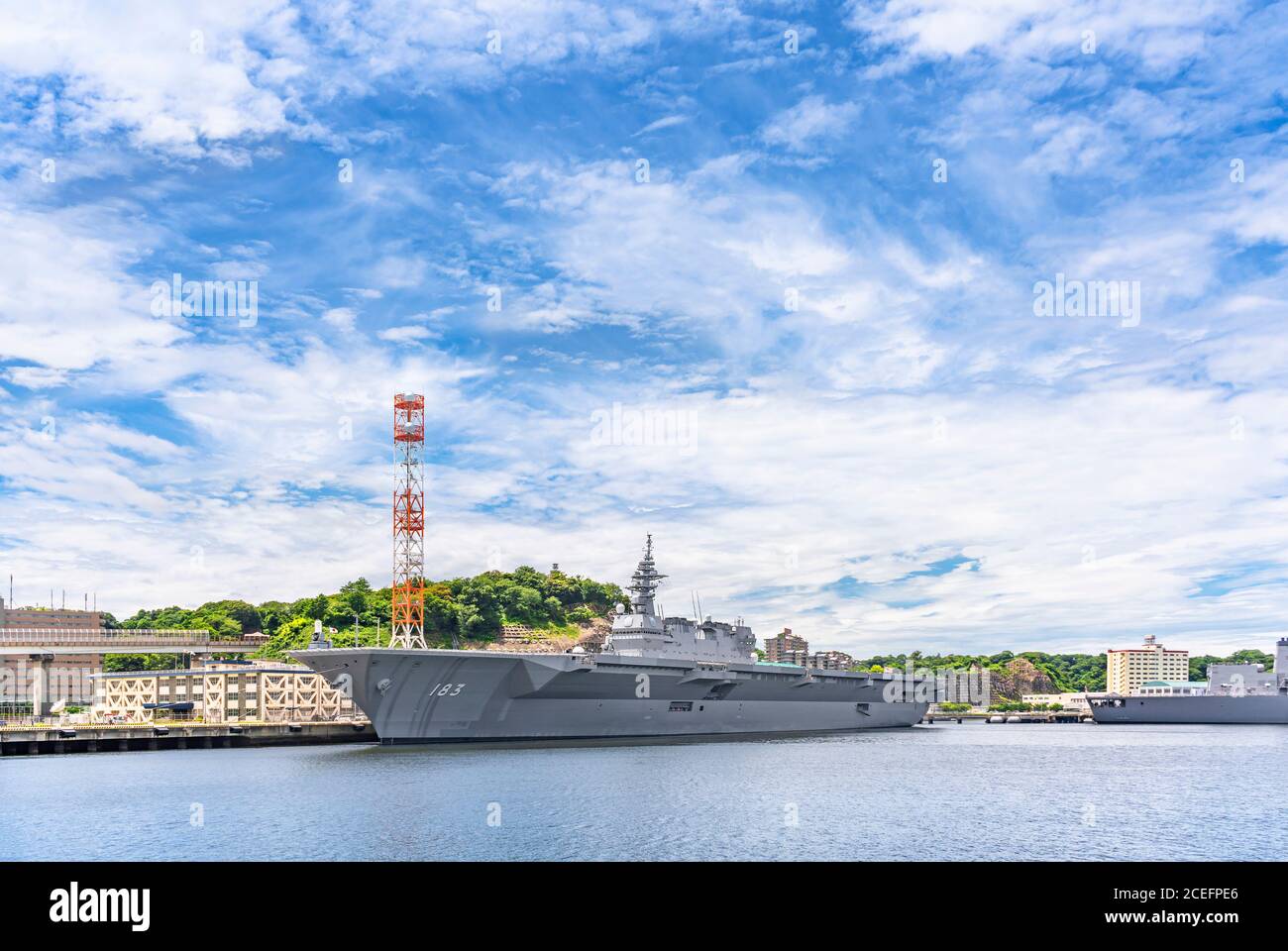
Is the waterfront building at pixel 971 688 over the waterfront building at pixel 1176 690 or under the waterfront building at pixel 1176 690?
under

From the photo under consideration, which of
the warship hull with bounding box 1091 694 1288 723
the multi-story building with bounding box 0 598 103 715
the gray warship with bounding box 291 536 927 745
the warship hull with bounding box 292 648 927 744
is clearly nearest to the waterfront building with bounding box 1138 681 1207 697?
the warship hull with bounding box 1091 694 1288 723

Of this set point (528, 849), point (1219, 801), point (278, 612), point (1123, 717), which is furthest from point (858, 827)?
point (278, 612)

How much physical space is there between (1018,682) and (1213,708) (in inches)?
3286

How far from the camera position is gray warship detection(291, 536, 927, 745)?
43969mm

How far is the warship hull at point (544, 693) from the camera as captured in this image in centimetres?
4381

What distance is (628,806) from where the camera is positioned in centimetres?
2661

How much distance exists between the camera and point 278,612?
122 meters

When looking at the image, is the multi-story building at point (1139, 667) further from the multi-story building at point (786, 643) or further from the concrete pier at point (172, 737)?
the concrete pier at point (172, 737)

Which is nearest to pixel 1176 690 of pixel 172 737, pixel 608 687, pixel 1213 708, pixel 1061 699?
pixel 1213 708

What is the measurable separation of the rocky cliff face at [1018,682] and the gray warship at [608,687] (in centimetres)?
11645

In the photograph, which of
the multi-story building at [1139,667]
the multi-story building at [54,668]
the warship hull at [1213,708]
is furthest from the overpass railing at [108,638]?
the multi-story building at [1139,667]

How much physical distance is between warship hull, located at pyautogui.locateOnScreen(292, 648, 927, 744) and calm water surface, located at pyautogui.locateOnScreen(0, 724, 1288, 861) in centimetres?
164

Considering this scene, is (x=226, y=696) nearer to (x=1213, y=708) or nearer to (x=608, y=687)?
(x=608, y=687)
